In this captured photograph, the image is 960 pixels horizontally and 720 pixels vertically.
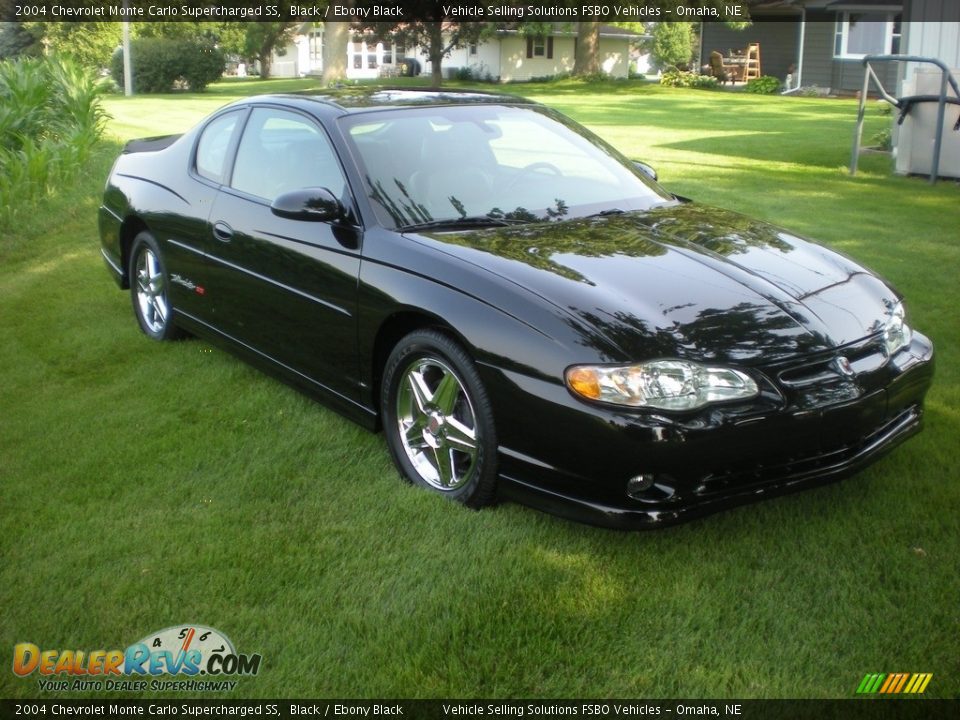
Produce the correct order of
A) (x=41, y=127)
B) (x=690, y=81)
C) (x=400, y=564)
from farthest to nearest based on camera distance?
(x=690, y=81), (x=41, y=127), (x=400, y=564)

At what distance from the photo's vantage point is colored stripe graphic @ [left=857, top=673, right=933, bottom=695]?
2.86m

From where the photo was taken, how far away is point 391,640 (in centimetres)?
314

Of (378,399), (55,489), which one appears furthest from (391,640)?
(55,489)

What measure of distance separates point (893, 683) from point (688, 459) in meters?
0.88

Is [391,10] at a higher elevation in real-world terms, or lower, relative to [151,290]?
higher

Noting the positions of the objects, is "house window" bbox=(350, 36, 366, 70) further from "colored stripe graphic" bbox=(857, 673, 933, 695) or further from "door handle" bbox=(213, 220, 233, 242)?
"colored stripe graphic" bbox=(857, 673, 933, 695)

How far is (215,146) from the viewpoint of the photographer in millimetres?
5594

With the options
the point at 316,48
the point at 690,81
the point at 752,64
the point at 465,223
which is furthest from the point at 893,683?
the point at 316,48

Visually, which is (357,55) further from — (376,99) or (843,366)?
(843,366)

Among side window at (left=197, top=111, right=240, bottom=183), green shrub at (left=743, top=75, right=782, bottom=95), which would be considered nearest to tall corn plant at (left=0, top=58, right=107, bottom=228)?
side window at (left=197, top=111, right=240, bottom=183)

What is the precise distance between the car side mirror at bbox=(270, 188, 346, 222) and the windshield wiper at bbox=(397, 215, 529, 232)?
0.31 meters

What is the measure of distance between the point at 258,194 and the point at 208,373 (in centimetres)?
118

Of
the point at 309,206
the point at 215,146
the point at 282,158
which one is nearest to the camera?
the point at 309,206

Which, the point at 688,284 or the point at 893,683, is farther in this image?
the point at 688,284
